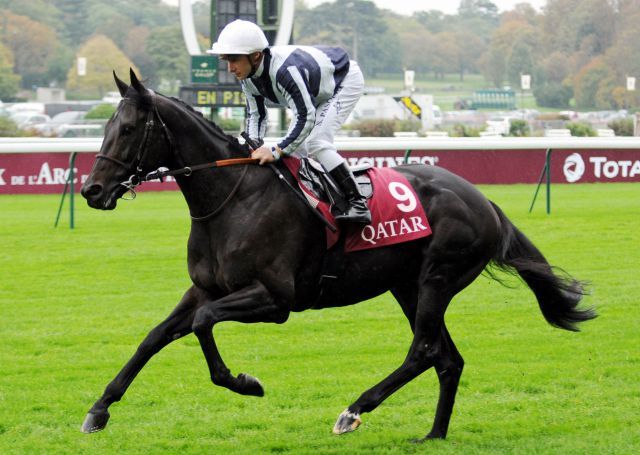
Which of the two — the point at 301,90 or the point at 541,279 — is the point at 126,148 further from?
the point at 541,279

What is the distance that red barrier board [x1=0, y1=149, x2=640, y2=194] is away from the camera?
16125 millimetres

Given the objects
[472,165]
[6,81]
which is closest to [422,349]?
[472,165]

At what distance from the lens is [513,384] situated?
6.10 m

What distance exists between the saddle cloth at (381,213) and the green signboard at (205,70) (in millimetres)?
14528

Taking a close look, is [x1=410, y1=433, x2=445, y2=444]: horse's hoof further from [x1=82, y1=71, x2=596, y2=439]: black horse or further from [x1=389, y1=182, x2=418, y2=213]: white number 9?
[x1=389, y1=182, x2=418, y2=213]: white number 9

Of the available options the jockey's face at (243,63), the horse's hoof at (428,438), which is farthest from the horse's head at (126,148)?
the horse's hoof at (428,438)

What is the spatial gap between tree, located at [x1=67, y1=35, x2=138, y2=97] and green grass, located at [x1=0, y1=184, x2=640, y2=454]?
6158 centimetres

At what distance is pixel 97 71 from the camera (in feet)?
238

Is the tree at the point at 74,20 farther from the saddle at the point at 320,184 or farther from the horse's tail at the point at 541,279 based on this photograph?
the saddle at the point at 320,184

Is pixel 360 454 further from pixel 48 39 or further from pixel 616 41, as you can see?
pixel 48 39

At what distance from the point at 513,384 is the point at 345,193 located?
66.2 inches

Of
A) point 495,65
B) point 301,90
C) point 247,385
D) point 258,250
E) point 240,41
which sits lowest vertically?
point 247,385

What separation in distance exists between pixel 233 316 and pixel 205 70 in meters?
15.3

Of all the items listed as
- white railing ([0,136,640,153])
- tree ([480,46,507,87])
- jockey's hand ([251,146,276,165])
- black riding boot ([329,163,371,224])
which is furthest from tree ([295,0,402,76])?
jockey's hand ([251,146,276,165])
